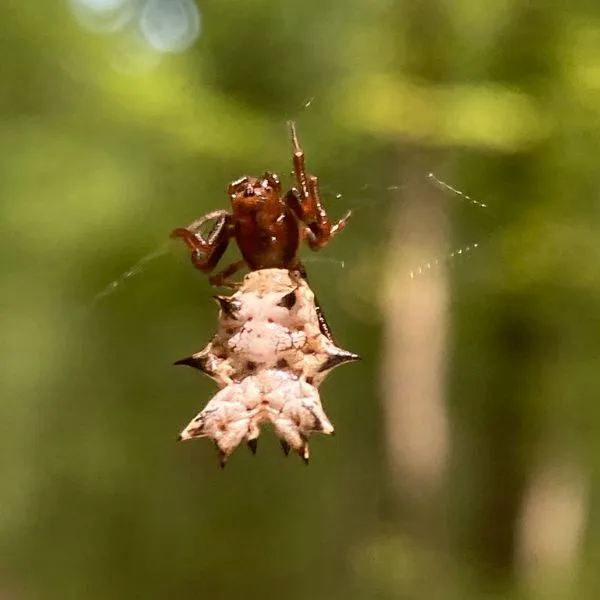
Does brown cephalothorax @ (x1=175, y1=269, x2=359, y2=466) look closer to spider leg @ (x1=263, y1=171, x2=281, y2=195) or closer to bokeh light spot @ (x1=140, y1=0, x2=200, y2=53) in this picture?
spider leg @ (x1=263, y1=171, x2=281, y2=195)

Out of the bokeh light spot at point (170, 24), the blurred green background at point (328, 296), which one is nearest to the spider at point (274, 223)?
the blurred green background at point (328, 296)

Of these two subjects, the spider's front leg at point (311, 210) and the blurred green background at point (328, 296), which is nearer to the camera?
the spider's front leg at point (311, 210)

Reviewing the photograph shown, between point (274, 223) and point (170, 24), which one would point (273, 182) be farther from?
point (170, 24)

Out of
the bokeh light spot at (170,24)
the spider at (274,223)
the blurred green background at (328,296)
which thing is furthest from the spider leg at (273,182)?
the bokeh light spot at (170,24)

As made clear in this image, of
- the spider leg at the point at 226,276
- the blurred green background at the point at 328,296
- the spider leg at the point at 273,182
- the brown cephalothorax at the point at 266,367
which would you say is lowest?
the brown cephalothorax at the point at 266,367

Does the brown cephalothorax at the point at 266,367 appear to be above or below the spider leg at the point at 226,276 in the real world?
below

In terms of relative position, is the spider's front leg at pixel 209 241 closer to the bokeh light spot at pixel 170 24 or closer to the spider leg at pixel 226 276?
the spider leg at pixel 226 276
